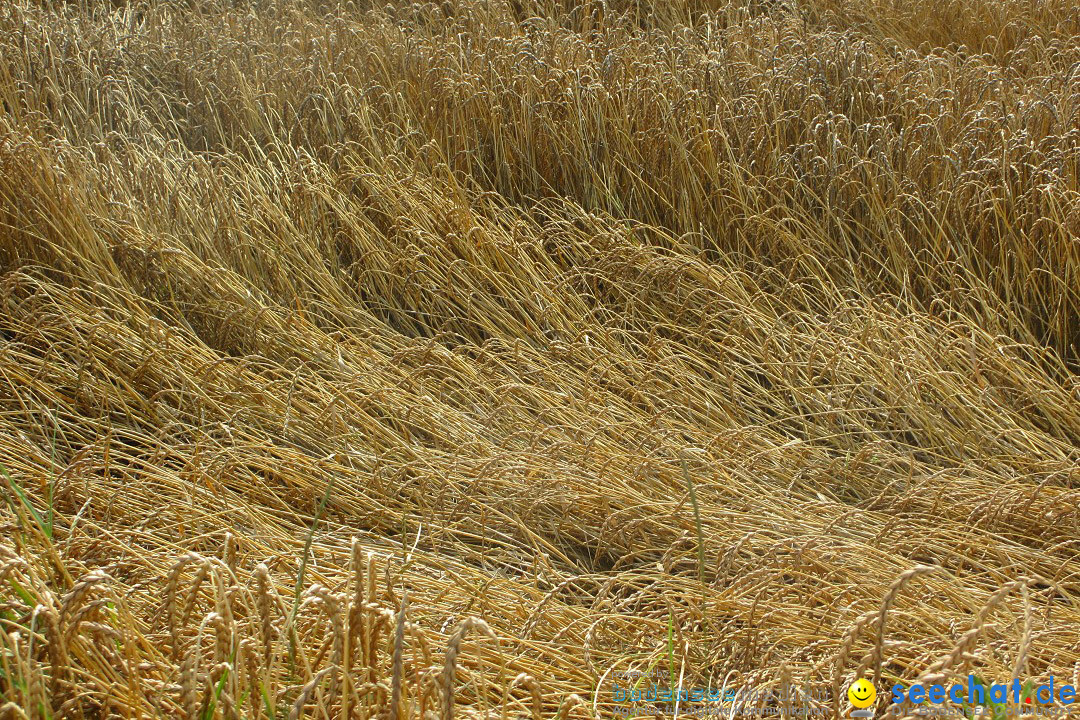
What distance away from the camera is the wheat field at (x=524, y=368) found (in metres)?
1.77

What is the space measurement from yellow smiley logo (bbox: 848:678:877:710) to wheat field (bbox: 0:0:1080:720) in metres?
0.04

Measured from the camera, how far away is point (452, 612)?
2.04 m

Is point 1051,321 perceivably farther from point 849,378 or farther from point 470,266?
point 470,266

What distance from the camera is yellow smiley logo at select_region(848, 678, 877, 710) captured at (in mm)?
1654

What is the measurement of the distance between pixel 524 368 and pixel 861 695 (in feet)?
5.69

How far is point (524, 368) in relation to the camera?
10.5ft

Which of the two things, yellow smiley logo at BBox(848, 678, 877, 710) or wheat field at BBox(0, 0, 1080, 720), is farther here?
wheat field at BBox(0, 0, 1080, 720)

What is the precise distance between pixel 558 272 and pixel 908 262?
1280 mm

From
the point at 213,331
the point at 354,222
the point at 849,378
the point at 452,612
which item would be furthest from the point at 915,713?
the point at 354,222

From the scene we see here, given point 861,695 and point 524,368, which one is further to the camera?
point 524,368

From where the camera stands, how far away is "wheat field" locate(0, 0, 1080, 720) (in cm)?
177

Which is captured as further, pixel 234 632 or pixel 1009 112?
pixel 1009 112

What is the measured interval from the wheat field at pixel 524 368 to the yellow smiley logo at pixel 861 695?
39mm

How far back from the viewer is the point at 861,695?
1662 mm
